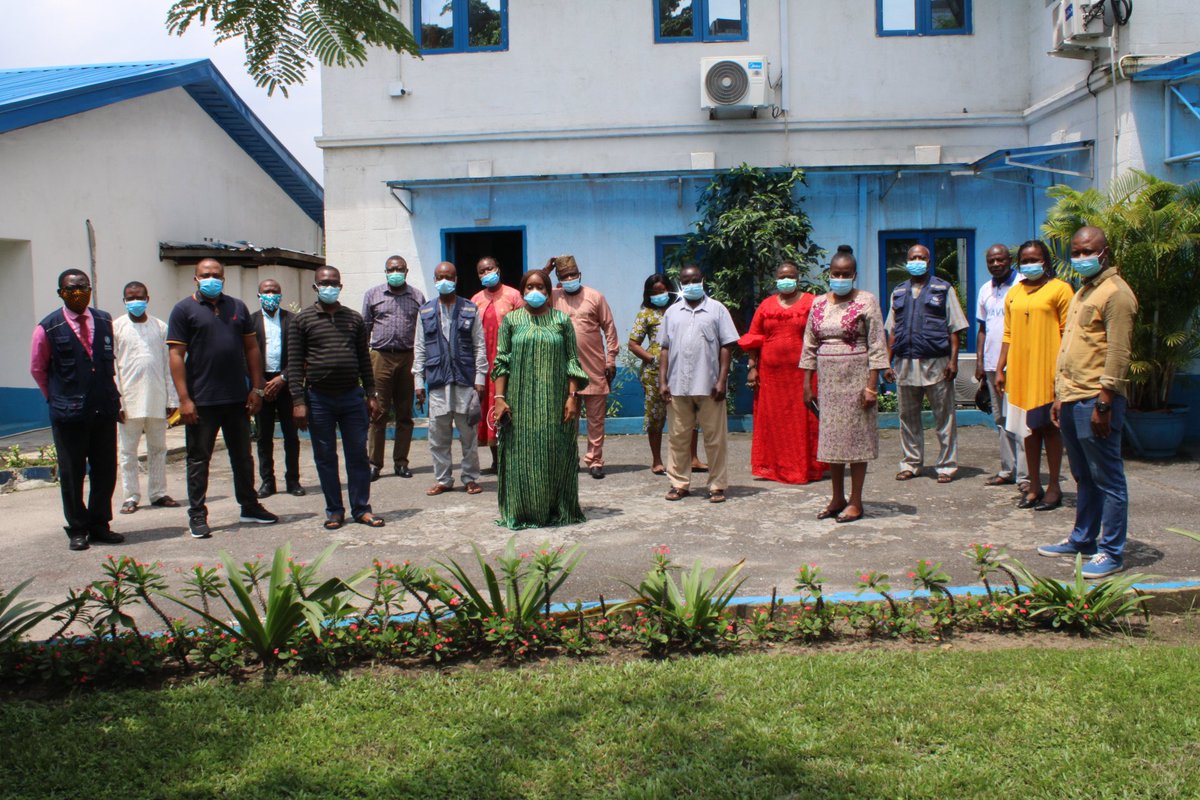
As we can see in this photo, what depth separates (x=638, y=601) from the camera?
203 inches

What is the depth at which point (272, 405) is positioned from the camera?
31.1 ft

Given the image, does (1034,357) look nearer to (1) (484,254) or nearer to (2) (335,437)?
(2) (335,437)

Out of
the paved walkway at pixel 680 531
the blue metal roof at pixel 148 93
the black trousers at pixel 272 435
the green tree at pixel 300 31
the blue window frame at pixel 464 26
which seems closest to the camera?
the green tree at pixel 300 31

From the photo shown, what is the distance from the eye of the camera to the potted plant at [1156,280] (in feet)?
32.6

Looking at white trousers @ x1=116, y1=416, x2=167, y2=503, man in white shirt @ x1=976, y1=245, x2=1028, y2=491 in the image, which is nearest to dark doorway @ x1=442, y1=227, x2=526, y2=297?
white trousers @ x1=116, y1=416, x2=167, y2=503

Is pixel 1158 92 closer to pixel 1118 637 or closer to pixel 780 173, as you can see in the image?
pixel 780 173

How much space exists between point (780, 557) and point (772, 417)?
3.08 meters

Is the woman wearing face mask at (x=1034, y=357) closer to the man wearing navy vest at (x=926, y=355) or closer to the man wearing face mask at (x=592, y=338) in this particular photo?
the man wearing navy vest at (x=926, y=355)

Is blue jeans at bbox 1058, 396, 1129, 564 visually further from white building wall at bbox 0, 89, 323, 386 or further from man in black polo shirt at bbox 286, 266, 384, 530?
white building wall at bbox 0, 89, 323, 386

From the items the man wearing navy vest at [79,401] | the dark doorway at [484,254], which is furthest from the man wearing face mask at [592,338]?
the dark doorway at [484,254]

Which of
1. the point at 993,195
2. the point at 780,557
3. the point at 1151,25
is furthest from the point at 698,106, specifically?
the point at 780,557

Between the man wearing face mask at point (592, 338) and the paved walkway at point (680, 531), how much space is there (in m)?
0.40

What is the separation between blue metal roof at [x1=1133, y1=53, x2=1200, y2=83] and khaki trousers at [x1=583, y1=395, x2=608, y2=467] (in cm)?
634

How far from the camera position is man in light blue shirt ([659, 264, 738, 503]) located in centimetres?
867
